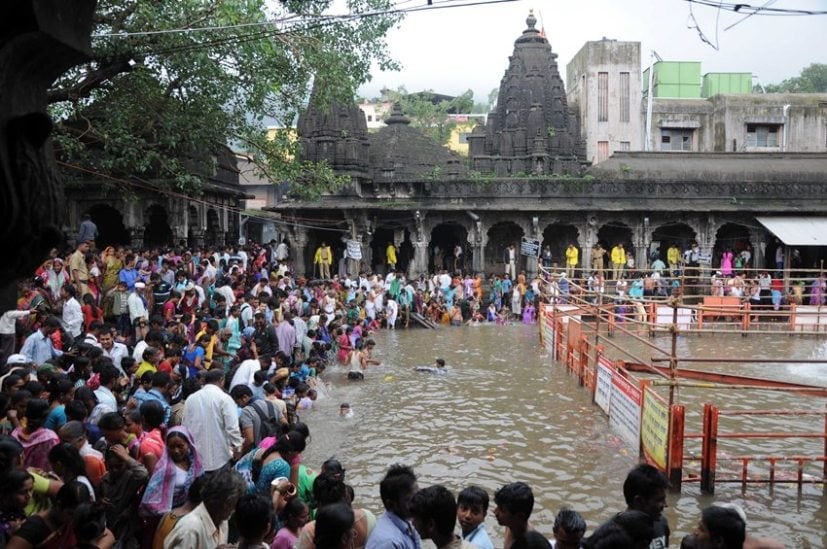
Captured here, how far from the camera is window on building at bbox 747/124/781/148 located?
119 ft

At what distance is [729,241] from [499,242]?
9.57m

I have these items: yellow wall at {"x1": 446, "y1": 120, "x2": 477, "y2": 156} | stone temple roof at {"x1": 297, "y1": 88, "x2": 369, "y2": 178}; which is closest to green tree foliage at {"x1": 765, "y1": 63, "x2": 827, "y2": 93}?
yellow wall at {"x1": 446, "y1": 120, "x2": 477, "y2": 156}

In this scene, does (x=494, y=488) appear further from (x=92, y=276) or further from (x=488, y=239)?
(x=488, y=239)

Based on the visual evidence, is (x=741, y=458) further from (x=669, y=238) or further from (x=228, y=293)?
(x=669, y=238)

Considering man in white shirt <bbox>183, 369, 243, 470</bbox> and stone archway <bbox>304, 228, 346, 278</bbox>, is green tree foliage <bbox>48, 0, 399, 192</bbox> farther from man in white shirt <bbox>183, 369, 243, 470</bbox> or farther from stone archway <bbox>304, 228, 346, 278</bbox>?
stone archway <bbox>304, 228, 346, 278</bbox>

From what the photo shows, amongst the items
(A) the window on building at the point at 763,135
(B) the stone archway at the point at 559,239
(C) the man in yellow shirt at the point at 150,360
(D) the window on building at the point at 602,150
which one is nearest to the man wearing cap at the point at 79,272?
(C) the man in yellow shirt at the point at 150,360

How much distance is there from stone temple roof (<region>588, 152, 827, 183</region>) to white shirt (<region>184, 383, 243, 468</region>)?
79.5 ft

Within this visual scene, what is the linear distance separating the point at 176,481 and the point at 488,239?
25.5m

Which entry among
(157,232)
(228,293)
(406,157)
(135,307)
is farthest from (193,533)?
(406,157)

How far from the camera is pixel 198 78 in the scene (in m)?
14.2

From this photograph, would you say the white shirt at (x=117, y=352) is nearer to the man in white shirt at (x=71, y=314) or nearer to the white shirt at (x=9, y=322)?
the white shirt at (x=9, y=322)

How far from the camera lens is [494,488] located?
8117 millimetres

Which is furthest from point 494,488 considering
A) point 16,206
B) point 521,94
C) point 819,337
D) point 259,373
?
point 521,94

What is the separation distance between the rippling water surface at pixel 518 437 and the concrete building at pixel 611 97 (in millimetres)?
22437
